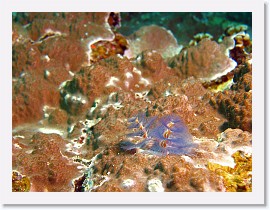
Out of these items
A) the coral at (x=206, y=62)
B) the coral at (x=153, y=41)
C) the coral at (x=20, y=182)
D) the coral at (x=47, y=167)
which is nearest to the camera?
the coral at (x=20, y=182)

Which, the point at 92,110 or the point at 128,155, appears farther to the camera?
the point at 92,110

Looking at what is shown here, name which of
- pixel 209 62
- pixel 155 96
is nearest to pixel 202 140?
pixel 155 96

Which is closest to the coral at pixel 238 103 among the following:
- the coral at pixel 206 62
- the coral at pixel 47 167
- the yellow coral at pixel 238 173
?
the yellow coral at pixel 238 173

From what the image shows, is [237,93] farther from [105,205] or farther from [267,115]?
[105,205]

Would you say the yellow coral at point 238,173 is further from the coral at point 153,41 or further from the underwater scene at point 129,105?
the coral at point 153,41

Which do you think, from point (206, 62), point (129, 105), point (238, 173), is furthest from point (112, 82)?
point (238, 173)

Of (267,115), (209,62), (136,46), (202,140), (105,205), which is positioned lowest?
(105,205)

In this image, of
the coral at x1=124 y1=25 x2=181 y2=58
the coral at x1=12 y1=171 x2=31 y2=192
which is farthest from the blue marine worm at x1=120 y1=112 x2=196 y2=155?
the coral at x1=124 y1=25 x2=181 y2=58
